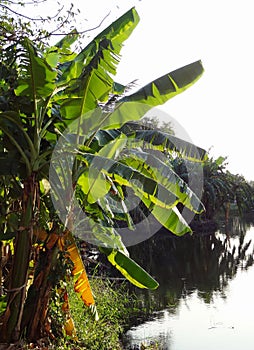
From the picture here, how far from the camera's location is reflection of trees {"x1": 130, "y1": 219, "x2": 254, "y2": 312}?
33.3 feet

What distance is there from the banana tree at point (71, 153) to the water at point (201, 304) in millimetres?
2574

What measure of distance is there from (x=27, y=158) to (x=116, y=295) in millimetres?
3868

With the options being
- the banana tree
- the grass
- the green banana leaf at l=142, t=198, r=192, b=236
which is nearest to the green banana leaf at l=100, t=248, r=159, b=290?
the banana tree

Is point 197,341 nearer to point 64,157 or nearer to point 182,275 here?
point 64,157

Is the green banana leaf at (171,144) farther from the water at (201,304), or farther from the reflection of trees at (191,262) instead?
the reflection of trees at (191,262)

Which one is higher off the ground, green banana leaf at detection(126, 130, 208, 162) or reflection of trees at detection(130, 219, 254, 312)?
green banana leaf at detection(126, 130, 208, 162)

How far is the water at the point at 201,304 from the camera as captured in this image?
7.05 metres

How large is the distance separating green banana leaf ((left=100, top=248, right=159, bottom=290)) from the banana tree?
0.04 feet

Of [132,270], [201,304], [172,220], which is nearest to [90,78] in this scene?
[172,220]

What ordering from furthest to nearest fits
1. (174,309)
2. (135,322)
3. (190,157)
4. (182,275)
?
(182,275) < (174,309) < (135,322) < (190,157)

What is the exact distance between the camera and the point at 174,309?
862cm

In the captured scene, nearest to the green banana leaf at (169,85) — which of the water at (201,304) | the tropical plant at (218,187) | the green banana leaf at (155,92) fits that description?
the green banana leaf at (155,92)

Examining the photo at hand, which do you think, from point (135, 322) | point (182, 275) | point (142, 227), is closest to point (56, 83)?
point (135, 322)

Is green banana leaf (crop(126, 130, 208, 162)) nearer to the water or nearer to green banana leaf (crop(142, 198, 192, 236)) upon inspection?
green banana leaf (crop(142, 198, 192, 236))
